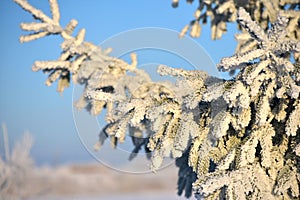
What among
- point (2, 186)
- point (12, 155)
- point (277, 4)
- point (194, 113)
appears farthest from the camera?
point (12, 155)

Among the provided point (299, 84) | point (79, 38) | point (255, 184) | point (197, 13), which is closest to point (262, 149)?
point (255, 184)

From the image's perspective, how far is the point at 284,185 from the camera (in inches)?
78.4

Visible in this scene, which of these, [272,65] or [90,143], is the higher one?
[90,143]

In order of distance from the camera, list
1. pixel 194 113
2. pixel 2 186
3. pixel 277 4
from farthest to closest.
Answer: pixel 2 186
pixel 277 4
pixel 194 113

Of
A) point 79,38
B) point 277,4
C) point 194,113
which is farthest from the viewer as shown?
point 277,4

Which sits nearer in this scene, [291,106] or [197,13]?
[291,106]

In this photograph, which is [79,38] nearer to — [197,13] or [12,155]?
[197,13]

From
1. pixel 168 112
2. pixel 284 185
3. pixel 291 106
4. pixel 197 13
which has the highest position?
pixel 197 13

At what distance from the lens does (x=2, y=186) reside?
293 inches

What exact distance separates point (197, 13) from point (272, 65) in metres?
2.48

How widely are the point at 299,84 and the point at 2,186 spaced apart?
21.3 ft

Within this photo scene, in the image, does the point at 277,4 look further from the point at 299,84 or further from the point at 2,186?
the point at 2,186

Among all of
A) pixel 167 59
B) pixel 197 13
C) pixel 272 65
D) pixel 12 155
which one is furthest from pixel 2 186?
pixel 272 65

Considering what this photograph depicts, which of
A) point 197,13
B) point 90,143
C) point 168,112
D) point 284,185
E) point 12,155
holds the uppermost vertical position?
point 12,155
